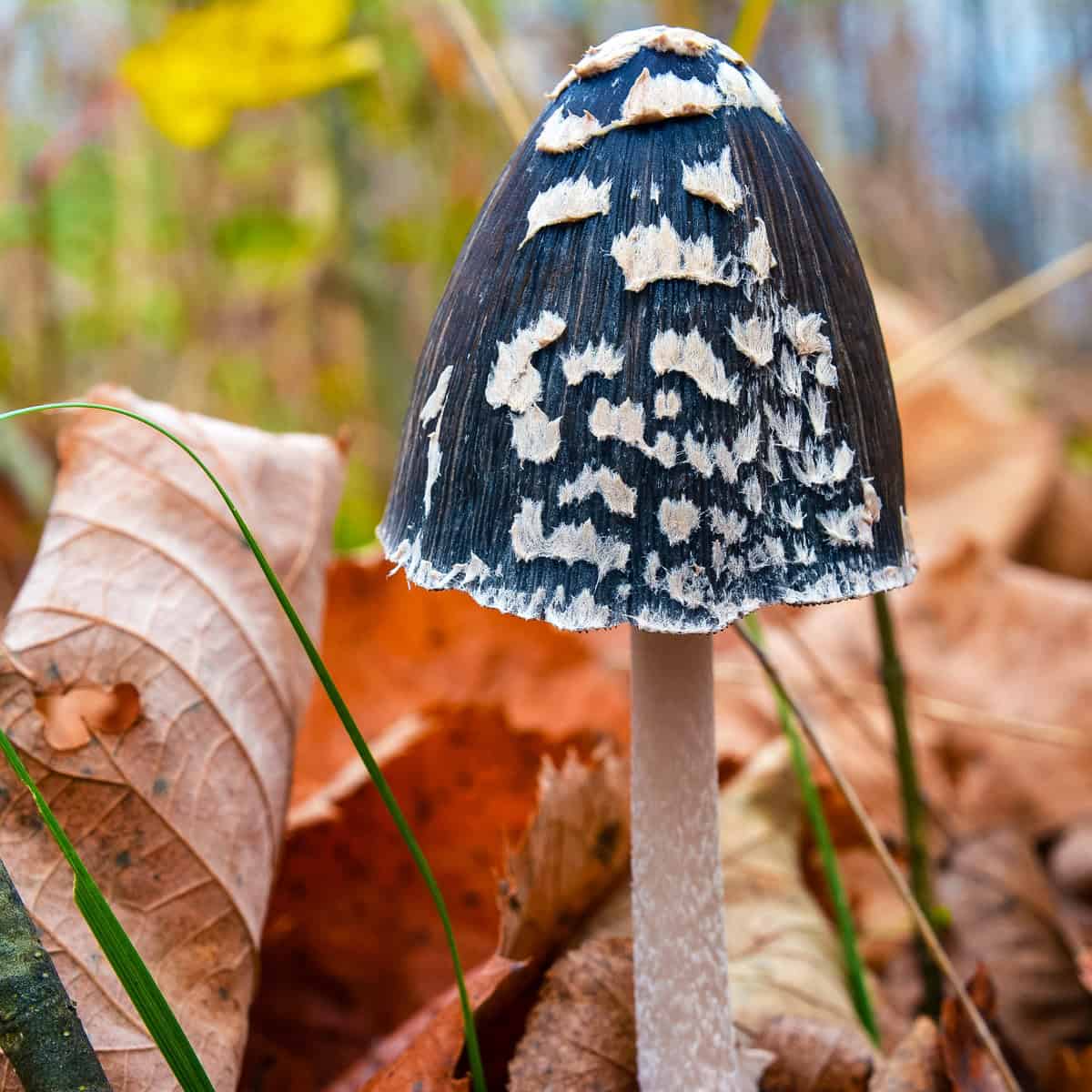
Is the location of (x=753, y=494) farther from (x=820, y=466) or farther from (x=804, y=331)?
(x=804, y=331)

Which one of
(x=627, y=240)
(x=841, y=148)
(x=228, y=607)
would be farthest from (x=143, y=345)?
(x=841, y=148)

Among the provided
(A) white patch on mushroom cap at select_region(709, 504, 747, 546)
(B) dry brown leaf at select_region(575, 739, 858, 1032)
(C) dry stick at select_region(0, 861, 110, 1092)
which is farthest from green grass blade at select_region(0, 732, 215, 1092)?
(B) dry brown leaf at select_region(575, 739, 858, 1032)

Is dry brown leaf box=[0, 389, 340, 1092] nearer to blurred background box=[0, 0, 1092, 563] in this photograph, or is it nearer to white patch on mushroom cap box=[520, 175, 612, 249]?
blurred background box=[0, 0, 1092, 563]

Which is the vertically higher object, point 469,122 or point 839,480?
point 469,122

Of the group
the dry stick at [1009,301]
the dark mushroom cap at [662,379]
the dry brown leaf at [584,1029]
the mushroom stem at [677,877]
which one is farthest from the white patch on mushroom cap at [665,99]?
the dry brown leaf at [584,1029]

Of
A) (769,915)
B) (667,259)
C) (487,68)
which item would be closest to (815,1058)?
(769,915)

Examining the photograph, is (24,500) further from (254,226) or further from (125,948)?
(125,948)
